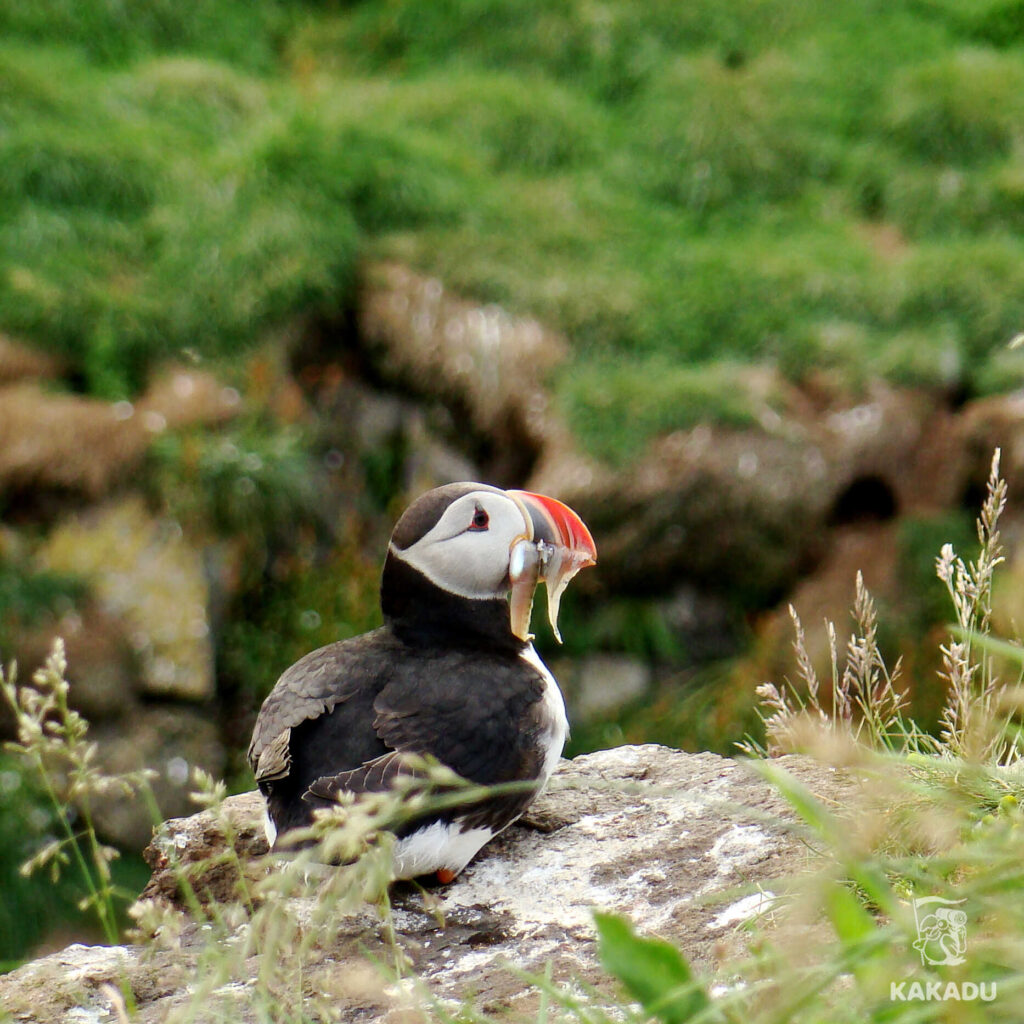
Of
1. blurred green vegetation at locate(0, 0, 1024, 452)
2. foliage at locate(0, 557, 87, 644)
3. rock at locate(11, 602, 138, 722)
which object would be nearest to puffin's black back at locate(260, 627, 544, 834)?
rock at locate(11, 602, 138, 722)

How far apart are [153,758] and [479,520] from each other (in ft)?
11.5

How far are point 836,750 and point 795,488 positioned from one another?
16.5 ft

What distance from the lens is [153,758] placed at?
6.15m

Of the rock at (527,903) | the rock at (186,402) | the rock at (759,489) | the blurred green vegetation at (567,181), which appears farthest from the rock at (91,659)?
the rock at (527,903)

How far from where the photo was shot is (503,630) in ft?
10.8

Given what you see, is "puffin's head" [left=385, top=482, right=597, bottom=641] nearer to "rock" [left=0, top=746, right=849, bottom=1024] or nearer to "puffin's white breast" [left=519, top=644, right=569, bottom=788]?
"puffin's white breast" [left=519, top=644, right=569, bottom=788]

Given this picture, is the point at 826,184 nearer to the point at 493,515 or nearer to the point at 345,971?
the point at 493,515

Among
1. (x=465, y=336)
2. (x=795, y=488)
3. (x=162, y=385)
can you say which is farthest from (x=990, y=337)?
(x=162, y=385)

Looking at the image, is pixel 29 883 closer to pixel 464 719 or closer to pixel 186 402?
pixel 186 402

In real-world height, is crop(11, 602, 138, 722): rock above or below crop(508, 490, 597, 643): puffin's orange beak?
below

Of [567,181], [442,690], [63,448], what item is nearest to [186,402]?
[63,448]

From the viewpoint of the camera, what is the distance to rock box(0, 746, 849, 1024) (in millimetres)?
2473

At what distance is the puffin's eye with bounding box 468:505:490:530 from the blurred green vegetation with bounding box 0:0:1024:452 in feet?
11.2

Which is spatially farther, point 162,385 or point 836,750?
point 162,385
